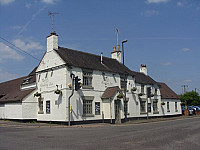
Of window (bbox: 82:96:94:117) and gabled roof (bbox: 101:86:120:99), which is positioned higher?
gabled roof (bbox: 101:86:120:99)

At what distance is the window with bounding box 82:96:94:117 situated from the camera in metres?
23.3

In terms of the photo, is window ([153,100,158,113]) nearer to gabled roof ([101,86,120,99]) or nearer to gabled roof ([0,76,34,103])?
gabled roof ([101,86,120,99])

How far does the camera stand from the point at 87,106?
77.5ft

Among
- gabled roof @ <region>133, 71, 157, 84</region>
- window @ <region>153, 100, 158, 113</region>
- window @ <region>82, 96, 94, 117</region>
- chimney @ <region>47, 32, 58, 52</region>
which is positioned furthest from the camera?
window @ <region>153, 100, 158, 113</region>

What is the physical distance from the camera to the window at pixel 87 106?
76.3 ft

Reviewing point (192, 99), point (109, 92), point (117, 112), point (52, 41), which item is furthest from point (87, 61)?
point (192, 99)

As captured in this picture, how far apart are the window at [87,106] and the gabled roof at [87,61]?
10.2ft

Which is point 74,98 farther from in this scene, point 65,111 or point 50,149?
point 50,149

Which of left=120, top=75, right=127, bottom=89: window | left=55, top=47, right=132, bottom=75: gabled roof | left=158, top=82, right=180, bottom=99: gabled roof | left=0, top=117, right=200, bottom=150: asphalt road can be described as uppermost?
left=55, top=47, right=132, bottom=75: gabled roof

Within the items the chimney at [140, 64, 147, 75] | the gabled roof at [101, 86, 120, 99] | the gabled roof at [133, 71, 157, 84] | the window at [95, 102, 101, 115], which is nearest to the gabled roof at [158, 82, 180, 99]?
the gabled roof at [133, 71, 157, 84]

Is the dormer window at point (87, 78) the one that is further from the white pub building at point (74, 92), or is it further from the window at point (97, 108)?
the window at point (97, 108)

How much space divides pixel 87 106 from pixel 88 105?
0.16 metres

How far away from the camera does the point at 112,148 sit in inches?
361

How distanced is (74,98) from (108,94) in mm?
4101
